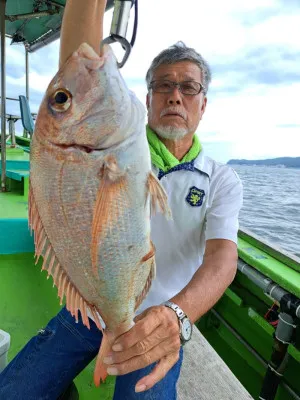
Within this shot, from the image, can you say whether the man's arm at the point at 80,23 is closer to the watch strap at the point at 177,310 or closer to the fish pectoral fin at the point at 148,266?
the fish pectoral fin at the point at 148,266

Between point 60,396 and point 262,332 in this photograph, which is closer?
point 60,396

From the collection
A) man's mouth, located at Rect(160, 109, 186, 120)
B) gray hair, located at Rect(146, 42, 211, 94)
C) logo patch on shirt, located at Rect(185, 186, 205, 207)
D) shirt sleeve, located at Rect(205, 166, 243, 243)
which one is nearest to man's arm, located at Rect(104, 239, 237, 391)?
shirt sleeve, located at Rect(205, 166, 243, 243)

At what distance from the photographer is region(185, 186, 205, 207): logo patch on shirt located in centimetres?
180

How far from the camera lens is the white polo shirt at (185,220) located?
177cm

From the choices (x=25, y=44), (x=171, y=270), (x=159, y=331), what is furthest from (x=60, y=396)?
(x=25, y=44)

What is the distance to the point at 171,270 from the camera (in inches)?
70.8

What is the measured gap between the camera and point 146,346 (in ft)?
3.62

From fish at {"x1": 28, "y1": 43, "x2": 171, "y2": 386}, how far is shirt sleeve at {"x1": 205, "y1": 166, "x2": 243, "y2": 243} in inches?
25.1

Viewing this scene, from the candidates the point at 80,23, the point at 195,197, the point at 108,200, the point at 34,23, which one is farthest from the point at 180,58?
the point at 34,23

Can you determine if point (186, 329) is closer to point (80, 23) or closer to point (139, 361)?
point (139, 361)

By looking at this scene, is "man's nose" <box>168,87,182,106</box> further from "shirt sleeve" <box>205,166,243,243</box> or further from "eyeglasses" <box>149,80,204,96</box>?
"shirt sleeve" <box>205,166,243,243</box>

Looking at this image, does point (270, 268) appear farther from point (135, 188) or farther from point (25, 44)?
point (25, 44)

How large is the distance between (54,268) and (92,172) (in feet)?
1.13

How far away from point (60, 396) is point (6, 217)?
147cm
